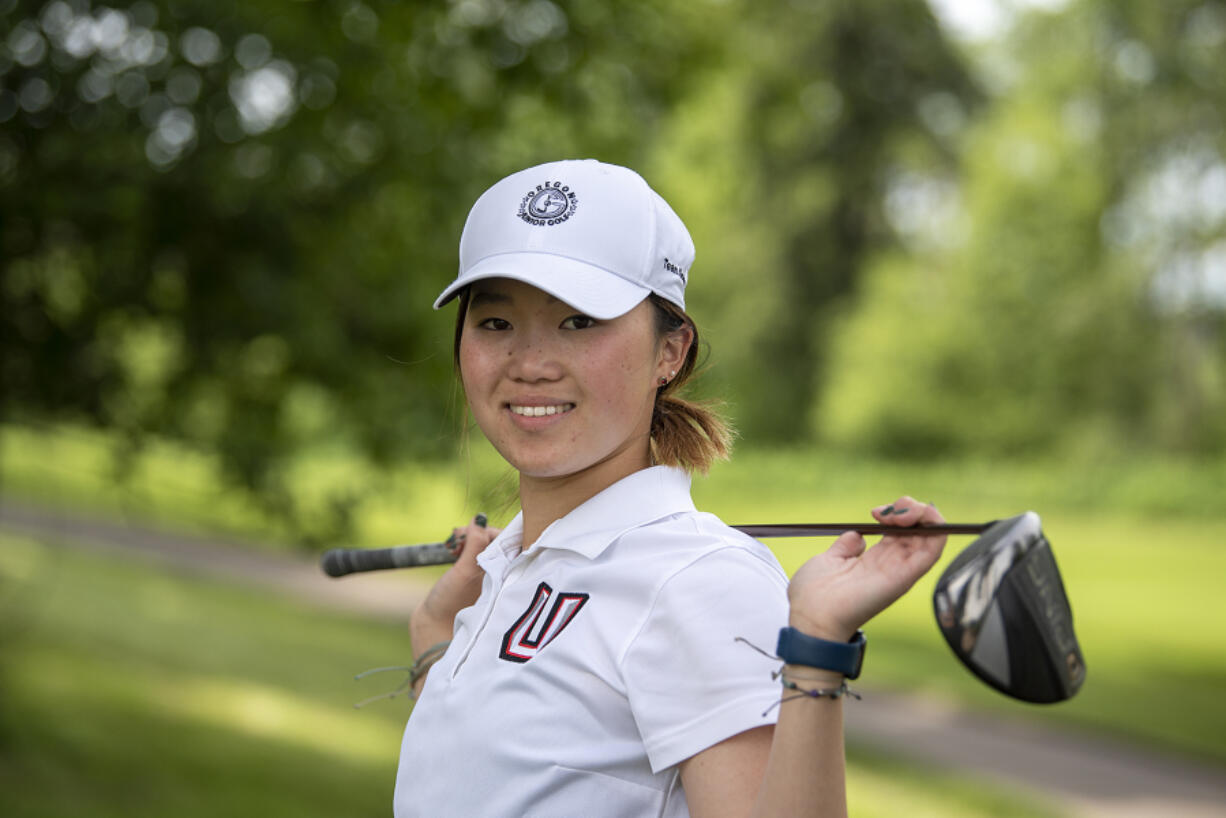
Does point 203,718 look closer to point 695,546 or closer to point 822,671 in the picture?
point 695,546

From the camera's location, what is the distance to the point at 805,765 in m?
1.45

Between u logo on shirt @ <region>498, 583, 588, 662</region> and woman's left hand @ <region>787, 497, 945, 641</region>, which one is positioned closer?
woman's left hand @ <region>787, 497, 945, 641</region>

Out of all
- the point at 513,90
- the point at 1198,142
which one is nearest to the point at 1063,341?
the point at 1198,142

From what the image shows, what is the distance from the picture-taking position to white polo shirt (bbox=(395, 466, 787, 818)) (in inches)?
62.2

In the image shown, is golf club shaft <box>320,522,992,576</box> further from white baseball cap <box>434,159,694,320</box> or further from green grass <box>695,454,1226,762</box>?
green grass <box>695,454,1226,762</box>

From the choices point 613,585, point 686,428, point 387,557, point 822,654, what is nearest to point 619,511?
point 613,585

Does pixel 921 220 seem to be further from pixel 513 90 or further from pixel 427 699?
pixel 427 699

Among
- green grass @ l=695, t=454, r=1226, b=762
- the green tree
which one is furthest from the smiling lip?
the green tree

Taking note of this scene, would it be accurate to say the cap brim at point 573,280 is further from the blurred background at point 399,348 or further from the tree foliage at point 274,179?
the tree foliage at point 274,179

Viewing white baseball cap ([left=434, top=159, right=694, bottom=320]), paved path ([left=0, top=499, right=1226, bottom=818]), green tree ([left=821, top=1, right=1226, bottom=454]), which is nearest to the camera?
white baseball cap ([left=434, top=159, right=694, bottom=320])

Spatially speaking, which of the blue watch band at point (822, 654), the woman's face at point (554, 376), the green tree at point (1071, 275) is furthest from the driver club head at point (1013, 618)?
the green tree at point (1071, 275)

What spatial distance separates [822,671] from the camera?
1453 millimetres

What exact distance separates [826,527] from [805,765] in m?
0.40

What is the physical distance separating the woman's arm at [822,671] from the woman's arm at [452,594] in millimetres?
928
